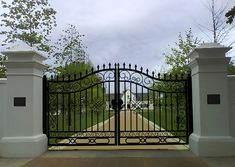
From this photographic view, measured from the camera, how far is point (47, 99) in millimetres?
14039

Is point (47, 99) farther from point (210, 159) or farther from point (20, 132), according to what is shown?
point (210, 159)

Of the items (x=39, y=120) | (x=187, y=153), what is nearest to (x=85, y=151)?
(x=39, y=120)

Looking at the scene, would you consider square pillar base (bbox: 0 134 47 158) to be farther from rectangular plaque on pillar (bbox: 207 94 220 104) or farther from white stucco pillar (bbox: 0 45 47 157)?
rectangular plaque on pillar (bbox: 207 94 220 104)

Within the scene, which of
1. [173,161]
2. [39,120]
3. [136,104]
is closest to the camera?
[173,161]

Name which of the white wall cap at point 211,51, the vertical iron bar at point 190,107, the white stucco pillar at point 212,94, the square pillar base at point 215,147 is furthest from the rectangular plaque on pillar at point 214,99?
the vertical iron bar at point 190,107

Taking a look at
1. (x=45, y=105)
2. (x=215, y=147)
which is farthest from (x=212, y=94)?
(x=45, y=105)

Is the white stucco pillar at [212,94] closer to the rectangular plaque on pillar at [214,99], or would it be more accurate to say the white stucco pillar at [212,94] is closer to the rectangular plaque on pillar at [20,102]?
the rectangular plaque on pillar at [214,99]

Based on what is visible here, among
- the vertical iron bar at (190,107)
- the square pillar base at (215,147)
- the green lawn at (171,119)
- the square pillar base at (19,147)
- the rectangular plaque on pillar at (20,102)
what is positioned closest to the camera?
the square pillar base at (215,147)

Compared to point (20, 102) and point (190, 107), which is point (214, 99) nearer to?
point (190, 107)

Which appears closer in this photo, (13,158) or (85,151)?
(13,158)

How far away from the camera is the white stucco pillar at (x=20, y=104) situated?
12.6 metres

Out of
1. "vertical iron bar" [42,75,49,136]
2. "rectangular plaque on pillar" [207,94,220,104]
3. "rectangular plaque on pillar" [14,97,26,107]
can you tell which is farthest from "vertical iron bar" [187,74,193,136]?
"rectangular plaque on pillar" [14,97,26,107]

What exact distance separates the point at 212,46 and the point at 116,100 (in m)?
3.47

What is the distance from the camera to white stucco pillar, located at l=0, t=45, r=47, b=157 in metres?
12.6
